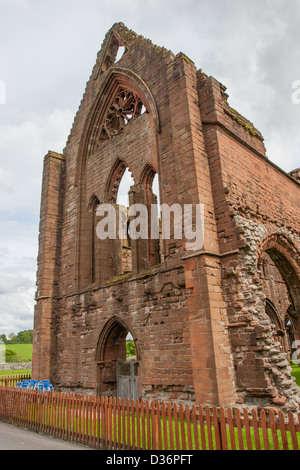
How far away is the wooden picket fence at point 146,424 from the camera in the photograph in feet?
14.1

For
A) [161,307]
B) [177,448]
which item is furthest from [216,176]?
[177,448]

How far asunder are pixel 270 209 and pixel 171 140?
3.79 meters

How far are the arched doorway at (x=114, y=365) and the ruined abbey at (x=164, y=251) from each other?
0.04 m

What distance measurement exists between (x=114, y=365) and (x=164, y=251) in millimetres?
4465

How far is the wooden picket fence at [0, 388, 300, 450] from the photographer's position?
4.29 m

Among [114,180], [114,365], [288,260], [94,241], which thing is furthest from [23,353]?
[288,260]

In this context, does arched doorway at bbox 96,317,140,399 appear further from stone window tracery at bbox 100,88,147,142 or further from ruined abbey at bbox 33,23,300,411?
stone window tracery at bbox 100,88,147,142

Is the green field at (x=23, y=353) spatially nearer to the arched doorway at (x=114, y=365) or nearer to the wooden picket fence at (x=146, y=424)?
the arched doorway at (x=114, y=365)

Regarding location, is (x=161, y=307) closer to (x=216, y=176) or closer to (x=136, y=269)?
(x=136, y=269)

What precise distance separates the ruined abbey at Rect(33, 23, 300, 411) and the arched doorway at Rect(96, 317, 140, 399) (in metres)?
0.04

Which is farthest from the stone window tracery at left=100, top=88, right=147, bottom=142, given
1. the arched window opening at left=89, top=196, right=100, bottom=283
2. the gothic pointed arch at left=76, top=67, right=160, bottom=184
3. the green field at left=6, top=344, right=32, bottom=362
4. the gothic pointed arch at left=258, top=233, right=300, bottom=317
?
the green field at left=6, top=344, right=32, bottom=362

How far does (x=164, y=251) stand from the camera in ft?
29.9

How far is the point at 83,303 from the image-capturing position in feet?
38.8

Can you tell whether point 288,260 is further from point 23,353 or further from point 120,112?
point 23,353
